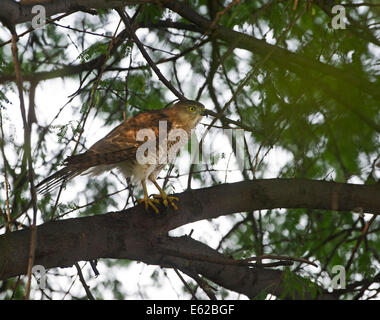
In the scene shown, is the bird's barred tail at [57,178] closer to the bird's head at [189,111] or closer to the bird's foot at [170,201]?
the bird's foot at [170,201]

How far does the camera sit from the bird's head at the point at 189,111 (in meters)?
4.22

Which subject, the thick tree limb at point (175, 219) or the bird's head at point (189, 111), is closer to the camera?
the thick tree limb at point (175, 219)

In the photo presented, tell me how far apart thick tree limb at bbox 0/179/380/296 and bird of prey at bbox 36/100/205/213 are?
0.26 meters

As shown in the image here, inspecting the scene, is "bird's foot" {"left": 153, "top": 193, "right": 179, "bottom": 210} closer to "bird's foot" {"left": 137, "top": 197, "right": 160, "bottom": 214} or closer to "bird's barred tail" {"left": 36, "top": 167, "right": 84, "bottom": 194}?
"bird's foot" {"left": 137, "top": 197, "right": 160, "bottom": 214}

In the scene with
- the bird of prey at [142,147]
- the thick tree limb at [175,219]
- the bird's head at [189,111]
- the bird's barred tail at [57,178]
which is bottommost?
the thick tree limb at [175,219]

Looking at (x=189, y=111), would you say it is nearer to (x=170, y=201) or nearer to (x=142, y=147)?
(x=142, y=147)

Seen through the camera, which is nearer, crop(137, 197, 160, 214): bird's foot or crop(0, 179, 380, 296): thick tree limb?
crop(0, 179, 380, 296): thick tree limb

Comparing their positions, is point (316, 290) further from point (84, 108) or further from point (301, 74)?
point (84, 108)

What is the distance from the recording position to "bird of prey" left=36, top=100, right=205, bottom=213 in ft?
12.0

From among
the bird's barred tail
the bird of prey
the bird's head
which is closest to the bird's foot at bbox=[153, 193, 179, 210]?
the bird of prey

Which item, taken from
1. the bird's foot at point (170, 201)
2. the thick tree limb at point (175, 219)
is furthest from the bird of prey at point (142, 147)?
the thick tree limb at point (175, 219)

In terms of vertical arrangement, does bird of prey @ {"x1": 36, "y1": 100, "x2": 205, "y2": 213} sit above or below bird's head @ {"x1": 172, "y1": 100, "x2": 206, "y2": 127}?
below
